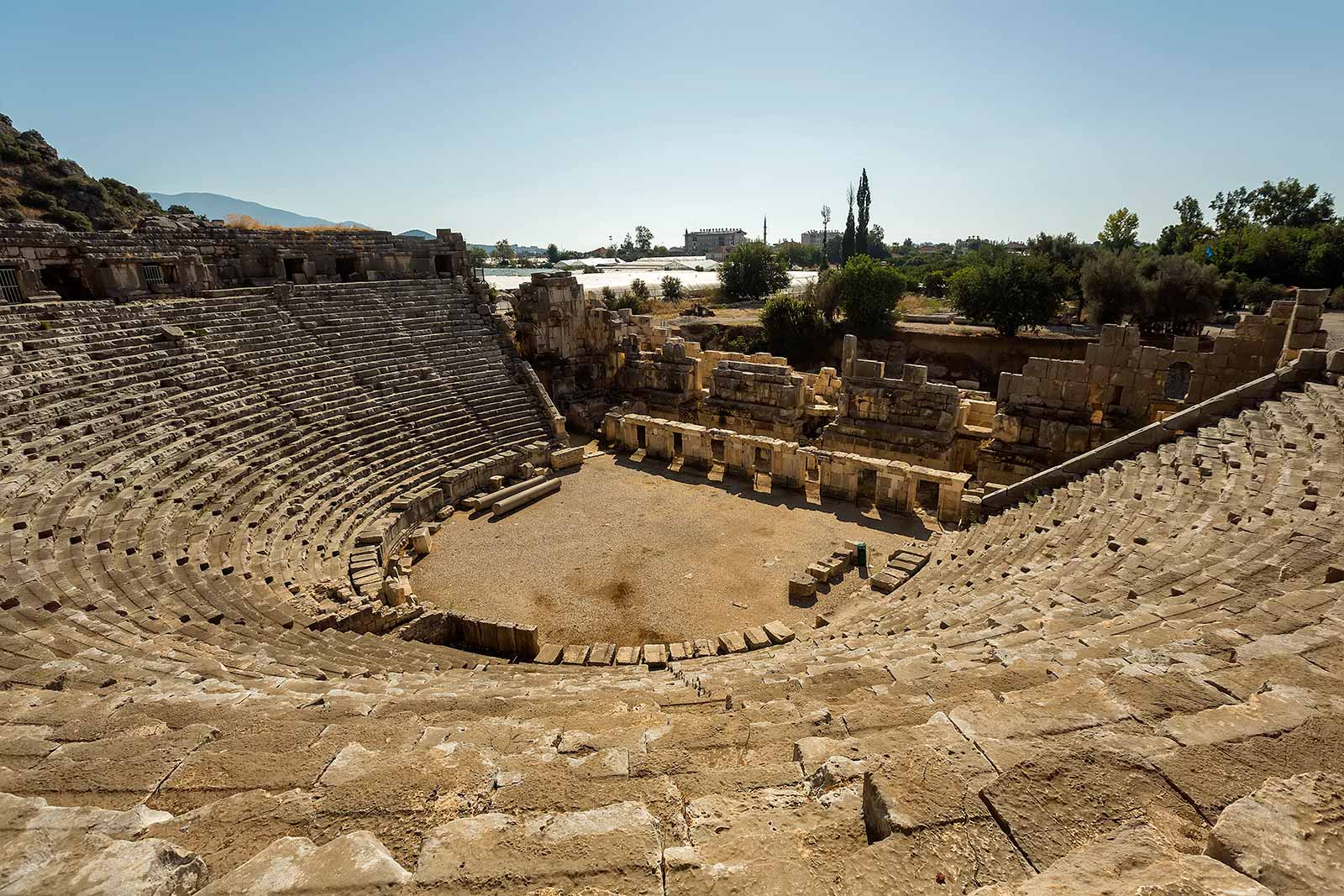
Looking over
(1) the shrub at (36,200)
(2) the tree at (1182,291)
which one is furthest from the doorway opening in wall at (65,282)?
(2) the tree at (1182,291)

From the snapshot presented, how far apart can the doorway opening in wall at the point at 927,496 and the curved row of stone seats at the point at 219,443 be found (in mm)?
11466

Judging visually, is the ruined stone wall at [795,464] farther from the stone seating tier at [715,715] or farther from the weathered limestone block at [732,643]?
the weathered limestone block at [732,643]

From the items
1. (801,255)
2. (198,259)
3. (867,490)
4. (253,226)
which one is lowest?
(867,490)

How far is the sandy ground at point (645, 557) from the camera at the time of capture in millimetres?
12461

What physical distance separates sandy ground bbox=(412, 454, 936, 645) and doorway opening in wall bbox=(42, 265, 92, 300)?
12.4 meters

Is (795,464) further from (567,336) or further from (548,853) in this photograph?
(548,853)

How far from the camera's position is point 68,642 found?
273 inches

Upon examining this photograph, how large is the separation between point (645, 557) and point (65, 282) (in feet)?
58.8

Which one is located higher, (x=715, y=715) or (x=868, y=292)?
(x=868, y=292)

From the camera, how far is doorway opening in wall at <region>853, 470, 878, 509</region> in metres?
17.2

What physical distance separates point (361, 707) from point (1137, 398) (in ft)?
58.6

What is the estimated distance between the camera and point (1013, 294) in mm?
35062

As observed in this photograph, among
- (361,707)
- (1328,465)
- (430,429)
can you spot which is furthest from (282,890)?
(430,429)

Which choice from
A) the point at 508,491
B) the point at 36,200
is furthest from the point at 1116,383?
the point at 36,200
